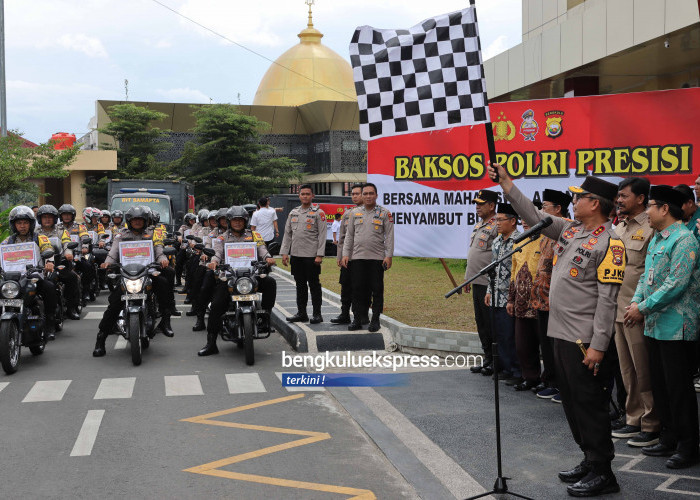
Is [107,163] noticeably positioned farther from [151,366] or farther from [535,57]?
[151,366]

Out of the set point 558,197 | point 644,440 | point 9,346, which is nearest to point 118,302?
point 9,346

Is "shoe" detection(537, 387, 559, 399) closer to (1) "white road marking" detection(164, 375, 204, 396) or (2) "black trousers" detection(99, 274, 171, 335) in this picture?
(1) "white road marking" detection(164, 375, 204, 396)

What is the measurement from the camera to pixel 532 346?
25.1ft

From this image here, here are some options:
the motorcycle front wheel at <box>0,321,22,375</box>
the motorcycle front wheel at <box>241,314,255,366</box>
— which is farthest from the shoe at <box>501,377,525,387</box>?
the motorcycle front wheel at <box>0,321,22,375</box>

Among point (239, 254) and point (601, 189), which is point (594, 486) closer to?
point (601, 189)

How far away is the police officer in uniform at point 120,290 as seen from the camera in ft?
32.7

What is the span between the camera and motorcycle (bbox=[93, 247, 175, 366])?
9305 millimetres

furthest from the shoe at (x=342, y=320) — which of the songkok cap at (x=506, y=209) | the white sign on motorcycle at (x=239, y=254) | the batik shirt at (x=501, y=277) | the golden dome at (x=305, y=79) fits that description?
the golden dome at (x=305, y=79)

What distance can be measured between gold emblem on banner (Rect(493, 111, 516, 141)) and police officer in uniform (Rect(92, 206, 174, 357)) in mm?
4620

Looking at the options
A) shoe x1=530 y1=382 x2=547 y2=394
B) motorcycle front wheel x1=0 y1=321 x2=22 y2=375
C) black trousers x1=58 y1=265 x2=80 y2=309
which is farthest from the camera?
black trousers x1=58 y1=265 x2=80 y2=309

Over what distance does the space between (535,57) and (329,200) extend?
1542 centimetres

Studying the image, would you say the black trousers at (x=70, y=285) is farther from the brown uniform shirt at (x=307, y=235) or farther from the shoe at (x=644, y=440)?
the shoe at (x=644, y=440)

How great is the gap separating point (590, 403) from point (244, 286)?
18.4 feet

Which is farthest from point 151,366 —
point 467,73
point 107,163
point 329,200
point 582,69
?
point 107,163
